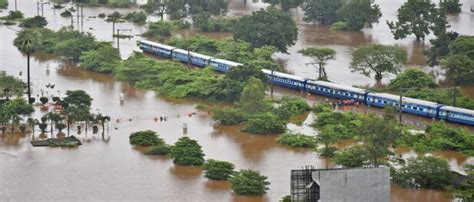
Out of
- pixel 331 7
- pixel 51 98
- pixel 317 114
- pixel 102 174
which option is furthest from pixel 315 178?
pixel 331 7

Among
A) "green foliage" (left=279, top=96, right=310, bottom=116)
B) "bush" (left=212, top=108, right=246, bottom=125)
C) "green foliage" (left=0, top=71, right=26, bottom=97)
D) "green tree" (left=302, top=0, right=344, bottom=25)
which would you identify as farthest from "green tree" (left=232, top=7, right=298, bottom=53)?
"green foliage" (left=0, top=71, right=26, bottom=97)

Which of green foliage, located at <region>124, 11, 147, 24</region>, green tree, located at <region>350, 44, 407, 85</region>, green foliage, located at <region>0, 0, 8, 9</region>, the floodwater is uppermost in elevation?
green foliage, located at <region>0, 0, 8, 9</region>

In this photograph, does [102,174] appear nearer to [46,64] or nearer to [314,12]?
[46,64]

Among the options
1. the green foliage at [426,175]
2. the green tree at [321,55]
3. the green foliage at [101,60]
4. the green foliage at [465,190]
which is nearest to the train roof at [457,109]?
the green foliage at [426,175]

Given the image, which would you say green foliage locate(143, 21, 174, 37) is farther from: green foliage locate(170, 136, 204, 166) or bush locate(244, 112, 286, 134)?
green foliage locate(170, 136, 204, 166)

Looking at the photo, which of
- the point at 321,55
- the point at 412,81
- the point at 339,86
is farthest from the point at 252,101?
the point at 321,55

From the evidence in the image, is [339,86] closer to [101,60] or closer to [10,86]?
[101,60]
